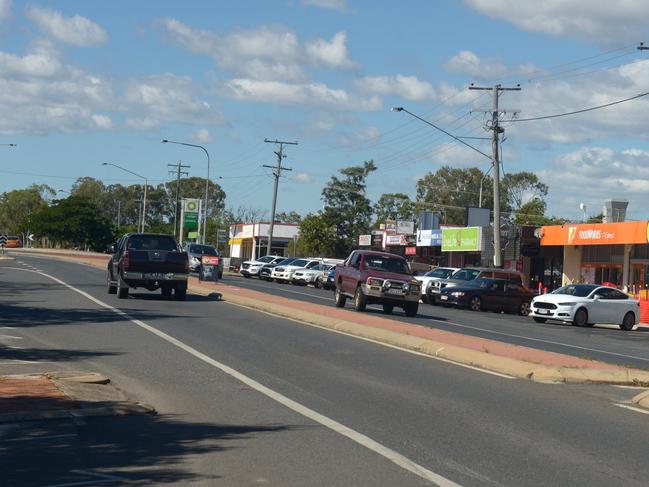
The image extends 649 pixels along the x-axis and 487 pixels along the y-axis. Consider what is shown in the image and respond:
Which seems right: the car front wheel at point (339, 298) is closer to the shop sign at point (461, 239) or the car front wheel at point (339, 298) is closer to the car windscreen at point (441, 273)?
the car windscreen at point (441, 273)

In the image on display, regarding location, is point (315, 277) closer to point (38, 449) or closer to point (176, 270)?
point (176, 270)

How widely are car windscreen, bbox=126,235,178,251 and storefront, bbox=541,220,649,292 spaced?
81.2 ft

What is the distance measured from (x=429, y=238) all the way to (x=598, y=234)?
23256 mm

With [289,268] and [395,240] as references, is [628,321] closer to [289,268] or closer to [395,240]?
[289,268]

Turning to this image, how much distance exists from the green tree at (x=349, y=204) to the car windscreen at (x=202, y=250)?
181ft

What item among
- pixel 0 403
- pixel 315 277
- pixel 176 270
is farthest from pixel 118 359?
pixel 315 277

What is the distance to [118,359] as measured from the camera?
1524 cm

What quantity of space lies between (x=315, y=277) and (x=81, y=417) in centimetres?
4856

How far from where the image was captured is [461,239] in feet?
212

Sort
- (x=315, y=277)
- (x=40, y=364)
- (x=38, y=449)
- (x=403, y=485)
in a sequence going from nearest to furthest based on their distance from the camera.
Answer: (x=403, y=485), (x=38, y=449), (x=40, y=364), (x=315, y=277)

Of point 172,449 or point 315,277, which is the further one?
point 315,277

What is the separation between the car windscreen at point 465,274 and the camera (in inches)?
1772

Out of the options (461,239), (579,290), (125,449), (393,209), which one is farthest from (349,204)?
(125,449)

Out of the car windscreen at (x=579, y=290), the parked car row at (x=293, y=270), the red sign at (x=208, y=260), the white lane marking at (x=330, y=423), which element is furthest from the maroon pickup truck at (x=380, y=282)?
the parked car row at (x=293, y=270)
